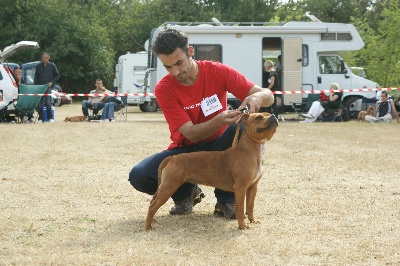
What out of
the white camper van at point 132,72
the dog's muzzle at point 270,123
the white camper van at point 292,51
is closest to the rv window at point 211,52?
the white camper van at point 292,51

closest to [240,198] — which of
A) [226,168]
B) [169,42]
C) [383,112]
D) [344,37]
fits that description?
[226,168]

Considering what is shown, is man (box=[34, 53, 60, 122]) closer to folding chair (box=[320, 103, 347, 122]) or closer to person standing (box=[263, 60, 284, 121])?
person standing (box=[263, 60, 284, 121])

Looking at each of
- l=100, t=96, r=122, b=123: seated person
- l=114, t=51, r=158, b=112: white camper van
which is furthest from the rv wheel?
l=100, t=96, r=122, b=123: seated person

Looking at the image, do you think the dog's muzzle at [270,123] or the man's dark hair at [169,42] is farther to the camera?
the man's dark hair at [169,42]

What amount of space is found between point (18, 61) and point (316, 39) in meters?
27.5

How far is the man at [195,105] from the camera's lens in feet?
17.0

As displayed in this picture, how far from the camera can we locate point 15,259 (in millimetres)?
4242

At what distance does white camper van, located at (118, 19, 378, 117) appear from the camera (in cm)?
2205

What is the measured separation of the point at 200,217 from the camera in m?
5.69

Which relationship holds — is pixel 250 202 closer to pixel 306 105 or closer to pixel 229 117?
pixel 229 117

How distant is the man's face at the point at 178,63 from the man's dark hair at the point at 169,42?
3 cm

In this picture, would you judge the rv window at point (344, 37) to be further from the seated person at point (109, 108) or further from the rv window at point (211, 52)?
the seated person at point (109, 108)

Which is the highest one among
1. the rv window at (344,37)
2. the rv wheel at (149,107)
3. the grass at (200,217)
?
the rv window at (344,37)

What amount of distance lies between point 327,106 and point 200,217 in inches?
644
